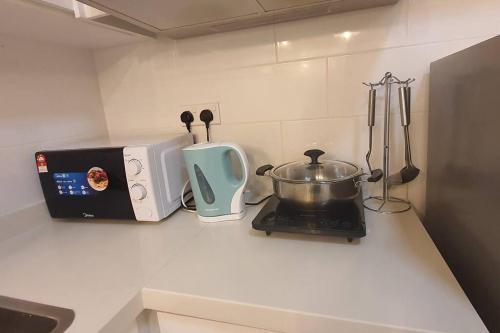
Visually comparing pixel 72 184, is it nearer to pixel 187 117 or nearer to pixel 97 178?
pixel 97 178

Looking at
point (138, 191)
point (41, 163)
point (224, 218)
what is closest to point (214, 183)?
point (224, 218)

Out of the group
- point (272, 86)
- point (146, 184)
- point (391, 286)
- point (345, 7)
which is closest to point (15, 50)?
point (146, 184)

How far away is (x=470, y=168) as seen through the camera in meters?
0.55

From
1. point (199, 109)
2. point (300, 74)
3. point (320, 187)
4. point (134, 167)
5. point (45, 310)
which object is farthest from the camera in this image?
point (199, 109)

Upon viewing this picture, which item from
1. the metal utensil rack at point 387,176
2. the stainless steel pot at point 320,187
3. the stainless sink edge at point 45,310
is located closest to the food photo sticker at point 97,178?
the stainless sink edge at point 45,310

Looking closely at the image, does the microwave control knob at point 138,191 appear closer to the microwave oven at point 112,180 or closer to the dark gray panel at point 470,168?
the microwave oven at point 112,180

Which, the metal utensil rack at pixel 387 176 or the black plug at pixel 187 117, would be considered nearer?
the metal utensil rack at pixel 387 176

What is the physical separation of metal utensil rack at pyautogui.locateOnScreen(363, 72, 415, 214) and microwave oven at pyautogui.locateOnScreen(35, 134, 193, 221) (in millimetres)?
617

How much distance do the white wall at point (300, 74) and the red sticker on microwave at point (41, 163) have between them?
0.35 meters

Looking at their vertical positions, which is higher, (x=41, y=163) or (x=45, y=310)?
(x=41, y=163)

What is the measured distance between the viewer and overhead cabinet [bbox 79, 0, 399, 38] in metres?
0.68

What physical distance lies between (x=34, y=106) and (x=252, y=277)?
2.89 feet

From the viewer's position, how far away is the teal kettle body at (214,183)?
82cm

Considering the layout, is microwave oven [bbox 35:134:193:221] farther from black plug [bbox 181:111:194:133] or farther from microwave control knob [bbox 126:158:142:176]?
black plug [bbox 181:111:194:133]
